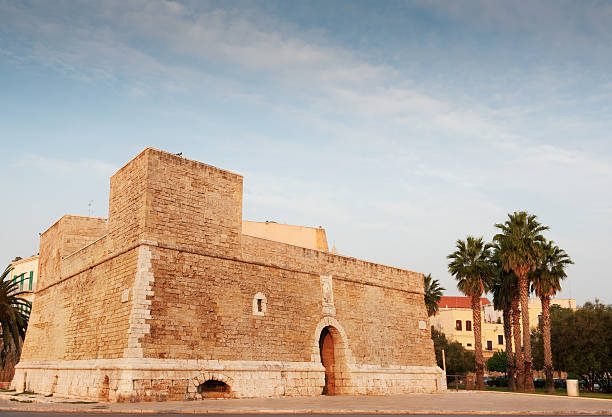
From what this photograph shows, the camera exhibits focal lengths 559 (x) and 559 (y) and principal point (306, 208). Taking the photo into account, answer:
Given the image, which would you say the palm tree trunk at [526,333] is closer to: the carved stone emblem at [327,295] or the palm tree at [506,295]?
the palm tree at [506,295]

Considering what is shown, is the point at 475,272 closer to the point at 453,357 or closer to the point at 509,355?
the point at 509,355

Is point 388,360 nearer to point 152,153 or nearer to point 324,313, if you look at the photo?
point 324,313

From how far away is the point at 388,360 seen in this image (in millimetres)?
25578

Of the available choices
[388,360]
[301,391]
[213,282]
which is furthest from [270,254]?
[388,360]

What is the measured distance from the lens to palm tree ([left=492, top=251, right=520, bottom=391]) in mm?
33844

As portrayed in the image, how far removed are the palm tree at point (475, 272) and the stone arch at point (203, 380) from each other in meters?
20.3

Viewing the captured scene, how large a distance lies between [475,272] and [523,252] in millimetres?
3780

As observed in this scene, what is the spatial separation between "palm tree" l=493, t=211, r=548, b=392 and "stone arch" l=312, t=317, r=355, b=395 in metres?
12.3

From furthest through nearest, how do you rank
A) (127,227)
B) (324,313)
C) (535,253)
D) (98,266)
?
(535,253) → (324,313) → (98,266) → (127,227)

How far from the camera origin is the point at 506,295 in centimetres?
3494

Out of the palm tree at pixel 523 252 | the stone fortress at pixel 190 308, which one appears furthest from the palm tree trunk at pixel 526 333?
the stone fortress at pixel 190 308

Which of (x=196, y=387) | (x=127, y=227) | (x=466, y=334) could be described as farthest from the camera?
(x=466, y=334)

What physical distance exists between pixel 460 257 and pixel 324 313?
1533 cm

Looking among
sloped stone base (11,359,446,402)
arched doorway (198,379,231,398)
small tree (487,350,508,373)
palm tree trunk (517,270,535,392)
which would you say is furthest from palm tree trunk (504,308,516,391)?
small tree (487,350,508,373)
